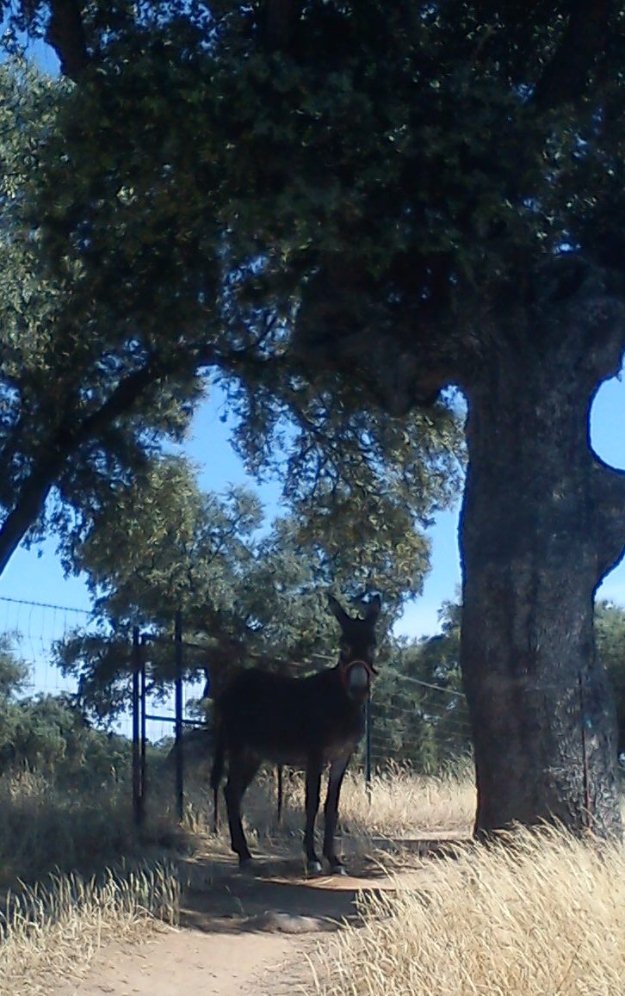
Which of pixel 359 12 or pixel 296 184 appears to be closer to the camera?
pixel 296 184

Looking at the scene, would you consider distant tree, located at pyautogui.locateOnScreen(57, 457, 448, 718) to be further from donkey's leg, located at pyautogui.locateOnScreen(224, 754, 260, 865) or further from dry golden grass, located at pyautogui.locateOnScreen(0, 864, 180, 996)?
dry golden grass, located at pyautogui.locateOnScreen(0, 864, 180, 996)

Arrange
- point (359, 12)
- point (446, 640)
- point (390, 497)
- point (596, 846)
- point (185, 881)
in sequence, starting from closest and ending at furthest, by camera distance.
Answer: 1. point (596, 846)
2. point (185, 881)
3. point (359, 12)
4. point (390, 497)
5. point (446, 640)

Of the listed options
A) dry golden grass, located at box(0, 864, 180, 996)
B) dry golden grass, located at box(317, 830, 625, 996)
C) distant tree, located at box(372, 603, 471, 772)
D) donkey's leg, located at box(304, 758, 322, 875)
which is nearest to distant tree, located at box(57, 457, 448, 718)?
distant tree, located at box(372, 603, 471, 772)

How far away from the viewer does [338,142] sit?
44.4 feet

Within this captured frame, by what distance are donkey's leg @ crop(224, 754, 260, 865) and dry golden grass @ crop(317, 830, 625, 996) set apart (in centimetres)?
444

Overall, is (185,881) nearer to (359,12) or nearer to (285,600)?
(359,12)

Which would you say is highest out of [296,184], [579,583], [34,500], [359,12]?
[359,12]

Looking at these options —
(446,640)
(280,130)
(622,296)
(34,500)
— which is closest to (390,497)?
(34,500)

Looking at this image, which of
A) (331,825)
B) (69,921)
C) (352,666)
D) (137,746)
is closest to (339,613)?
(352,666)

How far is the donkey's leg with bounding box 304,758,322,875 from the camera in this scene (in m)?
13.8

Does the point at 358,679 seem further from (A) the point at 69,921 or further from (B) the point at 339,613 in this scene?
(A) the point at 69,921

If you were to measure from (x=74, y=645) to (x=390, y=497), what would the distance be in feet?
29.9

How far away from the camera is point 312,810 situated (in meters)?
14.1

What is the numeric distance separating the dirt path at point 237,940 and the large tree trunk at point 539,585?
4.59 ft
